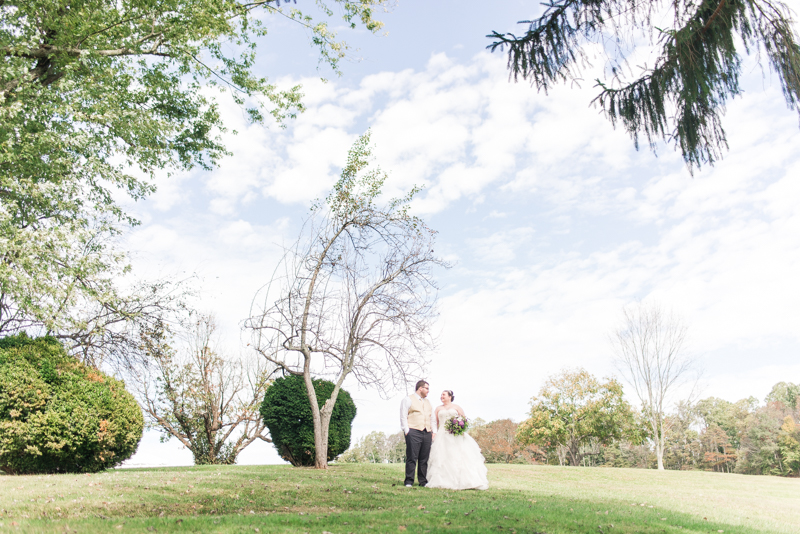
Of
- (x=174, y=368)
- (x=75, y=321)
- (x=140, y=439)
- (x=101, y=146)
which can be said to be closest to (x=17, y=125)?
(x=101, y=146)

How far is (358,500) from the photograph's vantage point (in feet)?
25.9

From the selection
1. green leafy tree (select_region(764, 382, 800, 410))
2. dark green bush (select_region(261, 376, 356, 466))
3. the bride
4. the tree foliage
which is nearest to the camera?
the bride

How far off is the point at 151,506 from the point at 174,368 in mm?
13049

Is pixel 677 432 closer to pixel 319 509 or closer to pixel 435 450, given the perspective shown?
pixel 435 450

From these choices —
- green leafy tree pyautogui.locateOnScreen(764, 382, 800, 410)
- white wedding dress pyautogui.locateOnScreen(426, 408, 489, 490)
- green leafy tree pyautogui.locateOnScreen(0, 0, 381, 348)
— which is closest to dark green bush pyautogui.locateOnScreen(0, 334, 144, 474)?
green leafy tree pyautogui.locateOnScreen(0, 0, 381, 348)

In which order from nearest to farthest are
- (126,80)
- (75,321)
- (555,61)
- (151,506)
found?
(555,61) < (151,506) < (75,321) < (126,80)

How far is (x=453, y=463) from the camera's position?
10.0 meters

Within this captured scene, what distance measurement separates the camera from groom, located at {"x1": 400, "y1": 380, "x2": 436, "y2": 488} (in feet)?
32.1

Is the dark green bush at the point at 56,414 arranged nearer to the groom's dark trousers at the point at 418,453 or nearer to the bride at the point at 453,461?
the groom's dark trousers at the point at 418,453

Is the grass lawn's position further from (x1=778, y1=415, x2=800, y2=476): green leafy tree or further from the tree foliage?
the tree foliage

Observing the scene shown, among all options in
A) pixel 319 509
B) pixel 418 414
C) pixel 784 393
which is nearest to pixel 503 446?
pixel 784 393

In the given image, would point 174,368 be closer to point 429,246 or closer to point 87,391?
point 87,391

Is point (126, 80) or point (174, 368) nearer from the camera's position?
point (126, 80)

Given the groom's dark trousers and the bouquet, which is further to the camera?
the bouquet
